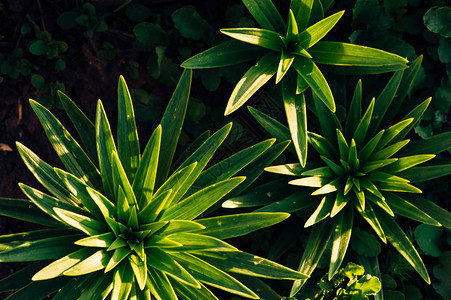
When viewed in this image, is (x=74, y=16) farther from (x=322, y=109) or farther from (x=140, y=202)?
(x=322, y=109)

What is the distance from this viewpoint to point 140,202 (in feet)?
6.77

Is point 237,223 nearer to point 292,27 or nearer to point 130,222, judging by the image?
point 130,222

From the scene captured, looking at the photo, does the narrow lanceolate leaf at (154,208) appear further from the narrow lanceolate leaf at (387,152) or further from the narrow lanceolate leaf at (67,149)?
the narrow lanceolate leaf at (387,152)

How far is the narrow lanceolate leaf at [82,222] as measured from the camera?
1.77 meters

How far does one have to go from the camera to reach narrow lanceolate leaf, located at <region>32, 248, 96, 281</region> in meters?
1.75

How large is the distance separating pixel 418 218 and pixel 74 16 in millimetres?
2405

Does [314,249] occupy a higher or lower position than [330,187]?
lower

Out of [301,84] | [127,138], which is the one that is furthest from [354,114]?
[127,138]

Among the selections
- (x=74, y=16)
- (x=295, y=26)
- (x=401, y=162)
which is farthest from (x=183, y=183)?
(x=74, y=16)

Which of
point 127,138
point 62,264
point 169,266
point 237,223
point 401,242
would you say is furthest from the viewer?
point 401,242

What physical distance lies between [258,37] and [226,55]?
0.68 feet

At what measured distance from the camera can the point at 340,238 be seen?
2240 mm

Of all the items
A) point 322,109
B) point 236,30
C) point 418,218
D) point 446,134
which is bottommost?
point 418,218

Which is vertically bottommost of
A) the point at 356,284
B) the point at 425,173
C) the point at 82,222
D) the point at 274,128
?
the point at 356,284
